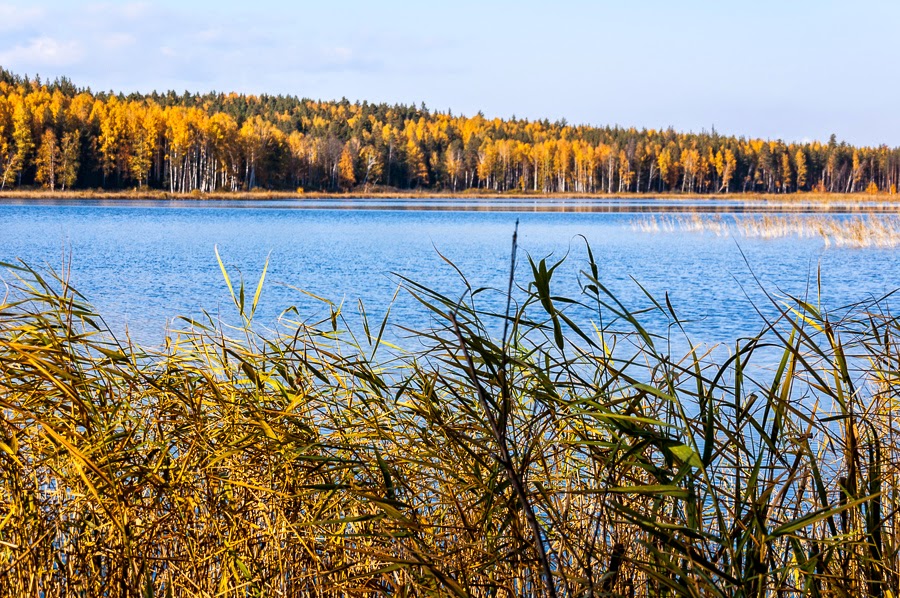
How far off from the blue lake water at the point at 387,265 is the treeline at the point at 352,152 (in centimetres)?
4546

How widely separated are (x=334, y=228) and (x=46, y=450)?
45.4 metres

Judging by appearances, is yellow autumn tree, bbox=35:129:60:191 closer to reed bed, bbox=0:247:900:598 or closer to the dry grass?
the dry grass

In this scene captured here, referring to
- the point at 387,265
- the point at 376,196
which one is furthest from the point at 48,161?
the point at 387,265

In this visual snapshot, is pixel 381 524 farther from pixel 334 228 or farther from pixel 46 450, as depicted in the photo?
pixel 334 228

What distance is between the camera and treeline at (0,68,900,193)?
9162cm

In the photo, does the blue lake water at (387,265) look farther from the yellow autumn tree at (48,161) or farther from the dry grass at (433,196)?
the yellow autumn tree at (48,161)

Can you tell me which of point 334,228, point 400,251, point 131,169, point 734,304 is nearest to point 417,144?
point 131,169

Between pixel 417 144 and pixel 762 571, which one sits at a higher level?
pixel 417 144

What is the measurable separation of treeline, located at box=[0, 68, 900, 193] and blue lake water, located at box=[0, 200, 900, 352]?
1790 inches

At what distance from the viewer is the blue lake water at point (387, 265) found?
15.3 m

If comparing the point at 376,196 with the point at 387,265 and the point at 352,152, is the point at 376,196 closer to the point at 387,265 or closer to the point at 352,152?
the point at 352,152

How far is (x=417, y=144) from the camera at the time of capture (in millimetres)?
130125

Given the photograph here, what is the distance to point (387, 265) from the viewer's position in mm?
25781

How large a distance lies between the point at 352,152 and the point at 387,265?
9585cm
